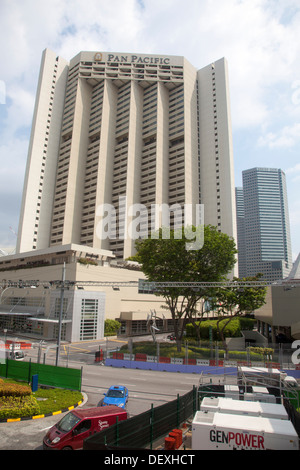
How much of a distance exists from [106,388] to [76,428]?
11.4 metres

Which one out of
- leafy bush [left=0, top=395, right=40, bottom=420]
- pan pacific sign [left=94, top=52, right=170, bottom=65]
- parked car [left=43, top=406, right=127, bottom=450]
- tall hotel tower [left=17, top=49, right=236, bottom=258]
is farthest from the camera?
pan pacific sign [left=94, top=52, right=170, bottom=65]

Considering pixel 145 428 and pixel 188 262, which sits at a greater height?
pixel 188 262

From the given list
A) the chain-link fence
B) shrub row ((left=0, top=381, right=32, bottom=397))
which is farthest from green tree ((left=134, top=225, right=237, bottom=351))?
shrub row ((left=0, top=381, right=32, bottom=397))

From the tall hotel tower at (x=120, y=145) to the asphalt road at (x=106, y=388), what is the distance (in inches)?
2470

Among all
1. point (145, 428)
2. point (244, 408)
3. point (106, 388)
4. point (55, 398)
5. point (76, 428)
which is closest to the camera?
point (145, 428)

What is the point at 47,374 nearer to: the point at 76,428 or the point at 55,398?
the point at 55,398

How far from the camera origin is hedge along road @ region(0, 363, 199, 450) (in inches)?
508

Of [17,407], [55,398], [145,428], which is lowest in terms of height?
[55,398]

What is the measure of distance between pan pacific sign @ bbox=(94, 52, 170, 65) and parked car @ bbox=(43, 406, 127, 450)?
116 meters

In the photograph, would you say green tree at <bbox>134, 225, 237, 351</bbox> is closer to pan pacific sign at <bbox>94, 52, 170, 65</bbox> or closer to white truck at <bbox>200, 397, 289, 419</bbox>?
white truck at <bbox>200, 397, 289, 419</bbox>

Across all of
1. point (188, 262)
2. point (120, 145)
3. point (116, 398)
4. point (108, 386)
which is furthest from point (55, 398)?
point (120, 145)

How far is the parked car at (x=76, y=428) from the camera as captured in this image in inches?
439

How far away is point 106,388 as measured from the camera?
22.3 meters

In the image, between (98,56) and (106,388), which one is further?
(98,56)
